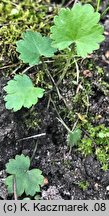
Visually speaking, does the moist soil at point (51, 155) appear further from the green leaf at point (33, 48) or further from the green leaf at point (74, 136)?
the green leaf at point (33, 48)

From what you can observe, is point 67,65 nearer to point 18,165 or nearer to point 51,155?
point 51,155

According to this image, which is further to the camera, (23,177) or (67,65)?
(67,65)

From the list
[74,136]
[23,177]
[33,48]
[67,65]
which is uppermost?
[33,48]

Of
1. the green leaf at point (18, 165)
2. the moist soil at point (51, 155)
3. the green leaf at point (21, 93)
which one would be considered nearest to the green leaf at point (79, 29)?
the green leaf at point (21, 93)

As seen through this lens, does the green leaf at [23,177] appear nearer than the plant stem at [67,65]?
Yes

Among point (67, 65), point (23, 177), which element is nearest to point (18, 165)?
point (23, 177)

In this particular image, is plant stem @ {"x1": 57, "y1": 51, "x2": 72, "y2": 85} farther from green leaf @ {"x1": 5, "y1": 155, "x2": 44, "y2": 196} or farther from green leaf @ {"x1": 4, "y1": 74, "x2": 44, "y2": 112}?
green leaf @ {"x1": 5, "y1": 155, "x2": 44, "y2": 196}

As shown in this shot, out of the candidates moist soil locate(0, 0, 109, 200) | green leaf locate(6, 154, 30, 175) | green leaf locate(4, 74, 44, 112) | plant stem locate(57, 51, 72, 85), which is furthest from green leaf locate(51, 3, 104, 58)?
green leaf locate(6, 154, 30, 175)

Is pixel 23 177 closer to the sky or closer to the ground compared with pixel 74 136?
closer to the ground

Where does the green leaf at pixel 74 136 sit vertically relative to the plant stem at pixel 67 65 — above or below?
below
